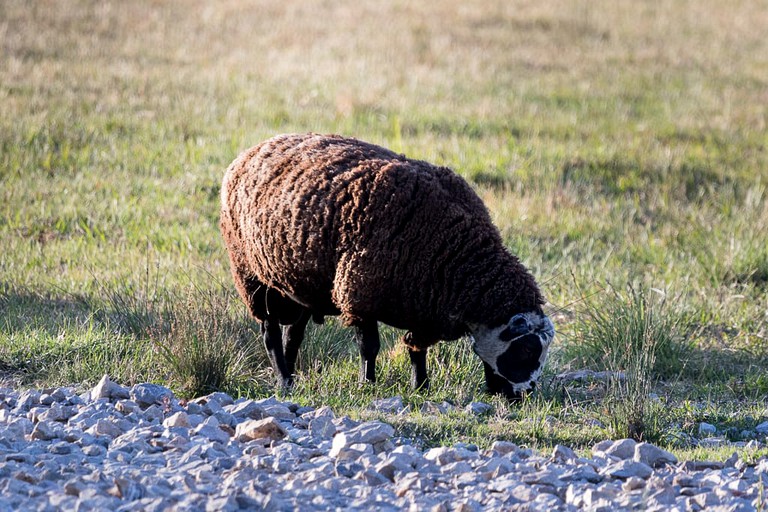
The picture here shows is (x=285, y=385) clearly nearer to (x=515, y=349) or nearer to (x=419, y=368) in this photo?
(x=419, y=368)

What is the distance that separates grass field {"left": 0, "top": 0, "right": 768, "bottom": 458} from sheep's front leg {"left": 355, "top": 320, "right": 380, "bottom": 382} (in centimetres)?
16

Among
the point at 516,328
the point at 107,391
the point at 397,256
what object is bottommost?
the point at 107,391

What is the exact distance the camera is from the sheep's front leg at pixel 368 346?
24.2ft

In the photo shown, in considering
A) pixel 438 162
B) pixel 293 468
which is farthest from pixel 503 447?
pixel 438 162

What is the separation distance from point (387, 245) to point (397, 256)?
0.31 ft

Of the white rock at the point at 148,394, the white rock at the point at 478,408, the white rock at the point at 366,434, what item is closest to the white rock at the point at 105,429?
the white rock at the point at 148,394

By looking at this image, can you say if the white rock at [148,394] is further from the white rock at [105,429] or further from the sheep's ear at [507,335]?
the sheep's ear at [507,335]

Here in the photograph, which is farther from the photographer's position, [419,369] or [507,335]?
[419,369]

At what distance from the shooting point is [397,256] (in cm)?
703

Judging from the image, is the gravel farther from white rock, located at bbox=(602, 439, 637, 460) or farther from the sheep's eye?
the sheep's eye

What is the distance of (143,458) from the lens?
557 cm

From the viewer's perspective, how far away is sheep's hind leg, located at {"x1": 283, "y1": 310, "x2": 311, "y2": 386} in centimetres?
804

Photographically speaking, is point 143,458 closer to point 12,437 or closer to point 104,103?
point 12,437

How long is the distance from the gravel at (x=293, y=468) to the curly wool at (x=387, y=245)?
3.36 ft
